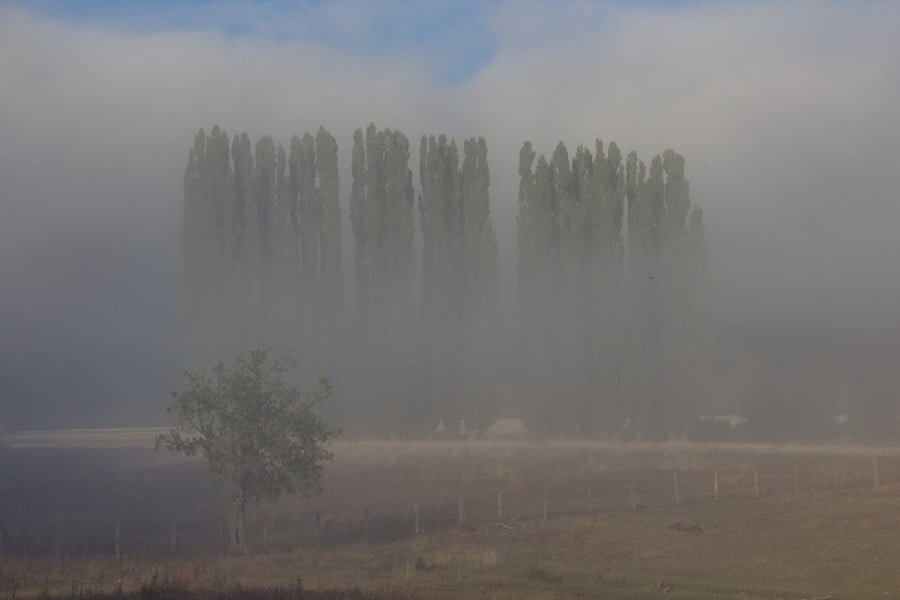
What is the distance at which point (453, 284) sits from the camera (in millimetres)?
53250

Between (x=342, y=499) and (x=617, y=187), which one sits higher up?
(x=617, y=187)

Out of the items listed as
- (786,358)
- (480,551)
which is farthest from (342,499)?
(786,358)

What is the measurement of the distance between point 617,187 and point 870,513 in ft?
105

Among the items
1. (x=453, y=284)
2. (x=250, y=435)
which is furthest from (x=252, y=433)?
(x=453, y=284)

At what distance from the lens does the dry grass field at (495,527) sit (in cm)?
1888

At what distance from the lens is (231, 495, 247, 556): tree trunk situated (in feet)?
81.9

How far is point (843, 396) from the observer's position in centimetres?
6788

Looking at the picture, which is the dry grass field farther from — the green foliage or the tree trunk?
the green foliage

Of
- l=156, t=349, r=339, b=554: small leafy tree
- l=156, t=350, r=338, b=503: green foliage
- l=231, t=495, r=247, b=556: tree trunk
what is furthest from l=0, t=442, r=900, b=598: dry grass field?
l=156, t=350, r=338, b=503: green foliage

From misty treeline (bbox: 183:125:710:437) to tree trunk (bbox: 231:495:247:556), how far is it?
81.4 ft

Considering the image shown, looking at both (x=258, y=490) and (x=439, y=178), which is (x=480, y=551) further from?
(x=439, y=178)

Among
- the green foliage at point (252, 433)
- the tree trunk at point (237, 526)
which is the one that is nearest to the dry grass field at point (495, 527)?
the tree trunk at point (237, 526)

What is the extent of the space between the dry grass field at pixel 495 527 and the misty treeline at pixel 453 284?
604 cm

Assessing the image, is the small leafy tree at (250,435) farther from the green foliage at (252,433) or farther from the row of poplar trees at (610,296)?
the row of poplar trees at (610,296)
